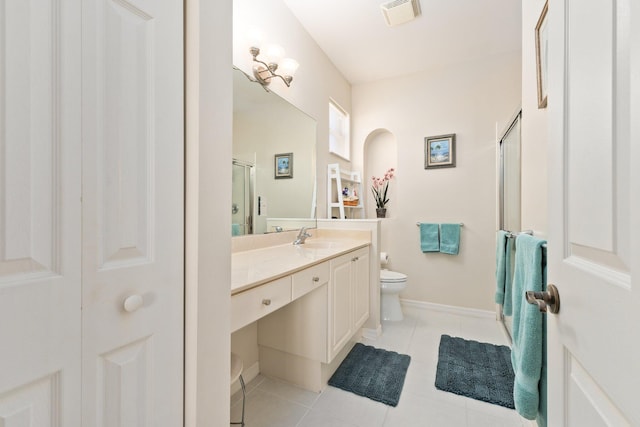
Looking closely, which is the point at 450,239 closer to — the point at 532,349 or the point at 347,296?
the point at 347,296

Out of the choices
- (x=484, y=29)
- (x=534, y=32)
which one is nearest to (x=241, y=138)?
(x=534, y=32)

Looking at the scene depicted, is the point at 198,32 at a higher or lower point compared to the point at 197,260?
higher

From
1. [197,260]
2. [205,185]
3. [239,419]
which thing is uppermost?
[205,185]

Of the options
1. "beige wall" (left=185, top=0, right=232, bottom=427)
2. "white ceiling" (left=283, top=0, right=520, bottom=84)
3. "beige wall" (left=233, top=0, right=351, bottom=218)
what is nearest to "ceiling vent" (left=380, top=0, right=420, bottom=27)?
"white ceiling" (left=283, top=0, right=520, bottom=84)

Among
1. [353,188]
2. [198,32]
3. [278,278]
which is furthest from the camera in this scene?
[353,188]

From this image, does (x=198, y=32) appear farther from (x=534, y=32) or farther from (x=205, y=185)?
(x=534, y=32)

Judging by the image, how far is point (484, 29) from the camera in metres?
2.36

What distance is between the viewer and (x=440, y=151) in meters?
2.92

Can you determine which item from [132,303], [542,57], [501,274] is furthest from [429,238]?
[132,303]

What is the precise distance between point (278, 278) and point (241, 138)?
1.00 m

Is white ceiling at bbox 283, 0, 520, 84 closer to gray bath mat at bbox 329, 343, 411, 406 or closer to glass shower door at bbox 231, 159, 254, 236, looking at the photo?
glass shower door at bbox 231, 159, 254, 236

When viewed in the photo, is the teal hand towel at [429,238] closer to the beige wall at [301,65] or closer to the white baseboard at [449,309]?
the white baseboard at [449,309]

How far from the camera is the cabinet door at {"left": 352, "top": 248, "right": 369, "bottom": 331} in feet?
6.61

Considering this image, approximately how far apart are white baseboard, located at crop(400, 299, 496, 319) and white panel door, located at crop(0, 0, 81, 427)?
9.97 feet
